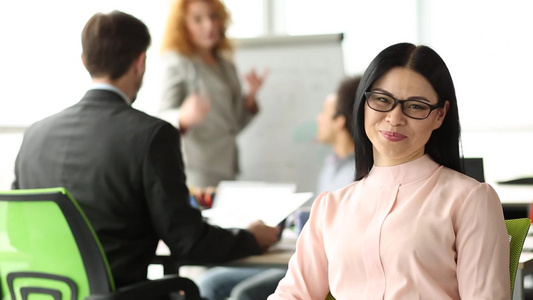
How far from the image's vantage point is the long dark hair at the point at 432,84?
147 cm

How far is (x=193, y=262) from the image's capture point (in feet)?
7.73

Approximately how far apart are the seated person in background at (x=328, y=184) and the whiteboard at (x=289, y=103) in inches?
49.4

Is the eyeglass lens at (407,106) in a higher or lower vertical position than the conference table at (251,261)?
higher

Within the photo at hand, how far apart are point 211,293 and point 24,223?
1.24m

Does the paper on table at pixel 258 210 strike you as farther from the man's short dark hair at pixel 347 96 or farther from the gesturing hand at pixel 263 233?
the man's short dark hair at pixel 347 96

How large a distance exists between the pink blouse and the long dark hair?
0.04 meters

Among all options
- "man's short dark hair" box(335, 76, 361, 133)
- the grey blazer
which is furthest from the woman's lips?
the grey blazer

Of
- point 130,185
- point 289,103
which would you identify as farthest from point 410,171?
point 289,103

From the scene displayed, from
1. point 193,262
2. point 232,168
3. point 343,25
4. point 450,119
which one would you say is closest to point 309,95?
point 232,168

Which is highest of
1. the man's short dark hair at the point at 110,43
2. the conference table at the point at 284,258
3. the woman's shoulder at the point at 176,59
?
the man's short dark hair at the point at 110,43

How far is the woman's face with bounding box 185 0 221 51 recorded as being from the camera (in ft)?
14.0

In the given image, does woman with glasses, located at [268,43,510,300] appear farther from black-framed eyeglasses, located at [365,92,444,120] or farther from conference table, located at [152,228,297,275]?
conference table, located at [152,228,297,275]

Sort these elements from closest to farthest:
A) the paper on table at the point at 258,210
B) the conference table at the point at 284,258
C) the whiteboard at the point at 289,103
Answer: the conference table at the point at 284,258 < the paper on table at the point at 258,210 < the whiteboard at the point at 289,103

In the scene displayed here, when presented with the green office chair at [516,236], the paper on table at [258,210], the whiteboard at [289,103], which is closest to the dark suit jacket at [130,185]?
the paper on table at [258,210]
